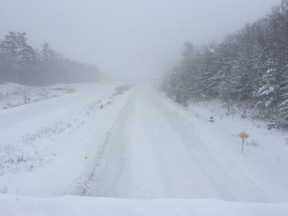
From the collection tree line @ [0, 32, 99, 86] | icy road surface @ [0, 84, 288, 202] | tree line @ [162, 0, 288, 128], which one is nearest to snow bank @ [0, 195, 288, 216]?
icy road surface @ [0, 84, 288, 202]

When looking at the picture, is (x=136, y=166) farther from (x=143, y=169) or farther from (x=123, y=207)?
(x=123, y=207)

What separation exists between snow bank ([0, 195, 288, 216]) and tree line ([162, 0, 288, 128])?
45.6 feet

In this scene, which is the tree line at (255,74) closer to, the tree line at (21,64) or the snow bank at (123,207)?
the snow bank at (123,207)

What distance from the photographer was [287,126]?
547 inches

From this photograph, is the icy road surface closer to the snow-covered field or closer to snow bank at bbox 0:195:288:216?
the snow-covered field

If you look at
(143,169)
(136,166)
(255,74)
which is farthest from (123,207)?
(255,74)

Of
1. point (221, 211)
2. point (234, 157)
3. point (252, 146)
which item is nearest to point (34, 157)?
point (221, 211)

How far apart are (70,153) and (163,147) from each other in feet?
17.6

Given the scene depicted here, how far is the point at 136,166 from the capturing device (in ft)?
26.8

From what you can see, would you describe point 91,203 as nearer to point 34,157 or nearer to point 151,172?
point 151,172

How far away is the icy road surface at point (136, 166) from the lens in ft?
21.1

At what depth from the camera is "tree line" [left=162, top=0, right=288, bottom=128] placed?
15797 millimetres

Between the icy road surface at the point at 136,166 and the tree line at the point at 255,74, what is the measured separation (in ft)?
25.1

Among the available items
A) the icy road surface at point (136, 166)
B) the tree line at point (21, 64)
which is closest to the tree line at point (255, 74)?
the icy road surface at point (136, 166)
